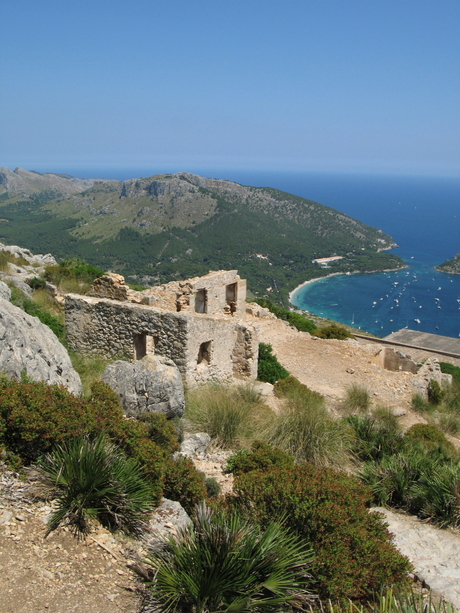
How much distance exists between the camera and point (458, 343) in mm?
42562

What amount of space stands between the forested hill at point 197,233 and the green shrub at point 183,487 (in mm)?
77608

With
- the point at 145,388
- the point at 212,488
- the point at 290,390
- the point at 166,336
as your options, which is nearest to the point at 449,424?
the point at 290,390

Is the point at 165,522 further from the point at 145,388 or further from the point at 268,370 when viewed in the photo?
the point at 268,370

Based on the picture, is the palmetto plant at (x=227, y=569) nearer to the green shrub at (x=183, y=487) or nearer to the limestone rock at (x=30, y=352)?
the green shrub at (x=183, y=487)

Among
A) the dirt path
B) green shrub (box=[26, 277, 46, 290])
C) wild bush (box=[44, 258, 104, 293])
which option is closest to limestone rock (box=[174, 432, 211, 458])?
the dirt path

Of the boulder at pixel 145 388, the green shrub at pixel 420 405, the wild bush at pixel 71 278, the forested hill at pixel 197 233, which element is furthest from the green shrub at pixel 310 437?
the forested hill at pixel 197 233

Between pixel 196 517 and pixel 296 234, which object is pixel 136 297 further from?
pixel 296 234

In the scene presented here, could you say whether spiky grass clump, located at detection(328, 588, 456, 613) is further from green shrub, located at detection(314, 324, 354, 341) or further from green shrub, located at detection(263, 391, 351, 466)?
green shrub, located at detection(314, 324, 354, 341)

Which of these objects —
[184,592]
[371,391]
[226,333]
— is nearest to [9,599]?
[184,592]

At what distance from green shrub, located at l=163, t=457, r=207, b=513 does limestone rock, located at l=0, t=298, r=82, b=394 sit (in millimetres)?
2347

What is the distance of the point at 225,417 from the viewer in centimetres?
860

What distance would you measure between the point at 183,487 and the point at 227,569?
172 centimetres

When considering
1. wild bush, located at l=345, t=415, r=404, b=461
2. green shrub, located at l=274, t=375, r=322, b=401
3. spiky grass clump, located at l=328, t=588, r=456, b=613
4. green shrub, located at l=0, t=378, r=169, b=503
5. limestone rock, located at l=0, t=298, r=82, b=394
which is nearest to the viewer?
spiky grass clump, located at l=328, t=588, r=456, b=613

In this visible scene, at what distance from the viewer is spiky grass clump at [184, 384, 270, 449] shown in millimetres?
8383
